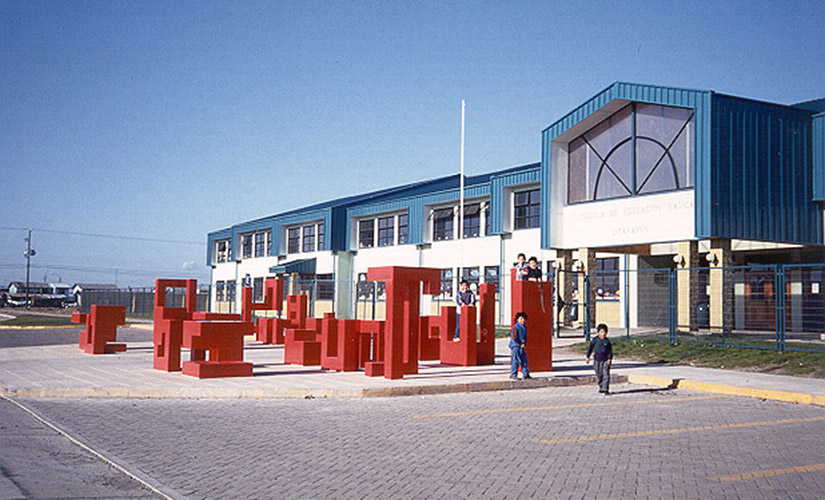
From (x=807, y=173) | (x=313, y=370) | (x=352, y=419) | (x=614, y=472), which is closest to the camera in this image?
(x=614, y=472)

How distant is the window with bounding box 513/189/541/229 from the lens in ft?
116

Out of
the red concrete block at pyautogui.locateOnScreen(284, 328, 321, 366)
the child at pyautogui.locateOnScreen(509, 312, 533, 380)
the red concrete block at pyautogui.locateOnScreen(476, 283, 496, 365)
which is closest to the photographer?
the child at pyautogui.locateOnScreen(509, 312, 533, 380)

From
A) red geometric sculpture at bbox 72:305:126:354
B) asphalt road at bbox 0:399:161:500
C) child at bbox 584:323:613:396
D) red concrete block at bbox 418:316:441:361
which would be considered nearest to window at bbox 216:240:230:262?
red geometric sculpture at bbox 72:305:126:354

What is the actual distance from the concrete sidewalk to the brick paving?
1.75 feet

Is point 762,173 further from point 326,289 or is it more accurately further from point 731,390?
point 326,289

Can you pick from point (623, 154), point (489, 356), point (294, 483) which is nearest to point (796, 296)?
point (623, 154)

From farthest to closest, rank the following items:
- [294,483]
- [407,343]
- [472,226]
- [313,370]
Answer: [472,226] → [313,370] → [407,343] → [294,483]

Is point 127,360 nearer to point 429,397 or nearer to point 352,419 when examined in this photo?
point 429,397

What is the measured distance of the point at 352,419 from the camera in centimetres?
1062

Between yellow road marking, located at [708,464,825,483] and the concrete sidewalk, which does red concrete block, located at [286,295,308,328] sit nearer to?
the concrete sidewalk

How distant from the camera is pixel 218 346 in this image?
1479 centimetres

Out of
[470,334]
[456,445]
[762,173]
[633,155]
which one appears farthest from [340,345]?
[762,173]

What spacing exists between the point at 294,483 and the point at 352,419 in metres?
3.79

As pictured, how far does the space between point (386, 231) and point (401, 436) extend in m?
37.6
